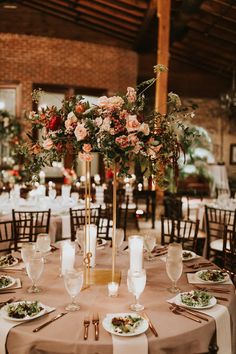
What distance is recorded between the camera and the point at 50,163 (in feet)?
8.70

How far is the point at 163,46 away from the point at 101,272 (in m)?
6.24

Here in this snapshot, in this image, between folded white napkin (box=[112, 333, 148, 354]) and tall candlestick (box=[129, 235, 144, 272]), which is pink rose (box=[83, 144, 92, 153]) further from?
folded white napkin (box=[112, 333, 148, 354])

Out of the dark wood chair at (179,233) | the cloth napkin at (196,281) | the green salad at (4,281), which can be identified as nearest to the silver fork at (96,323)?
the green salad at (4,281)

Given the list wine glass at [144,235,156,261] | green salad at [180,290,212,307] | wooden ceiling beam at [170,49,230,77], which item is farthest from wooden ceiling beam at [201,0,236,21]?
green salad at [180,290,212,307]

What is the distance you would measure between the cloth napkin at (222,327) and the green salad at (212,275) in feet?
1.30

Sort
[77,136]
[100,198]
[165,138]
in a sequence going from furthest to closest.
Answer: [100,198] < [165,138] < [77,136]

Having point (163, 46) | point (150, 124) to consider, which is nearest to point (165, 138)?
point (150, 124)

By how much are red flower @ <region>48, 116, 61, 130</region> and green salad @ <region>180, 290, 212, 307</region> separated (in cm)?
118

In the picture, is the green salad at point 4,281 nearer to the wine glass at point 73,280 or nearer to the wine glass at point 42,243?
the wine glass at point 42,243

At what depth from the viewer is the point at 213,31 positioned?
30.9 ft

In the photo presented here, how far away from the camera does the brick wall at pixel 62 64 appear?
32.5ft

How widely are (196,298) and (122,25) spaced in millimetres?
8771

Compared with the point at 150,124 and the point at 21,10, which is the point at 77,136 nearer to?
the point at 150,124

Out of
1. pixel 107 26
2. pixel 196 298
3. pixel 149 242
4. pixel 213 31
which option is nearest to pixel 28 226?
pixel 149 242
